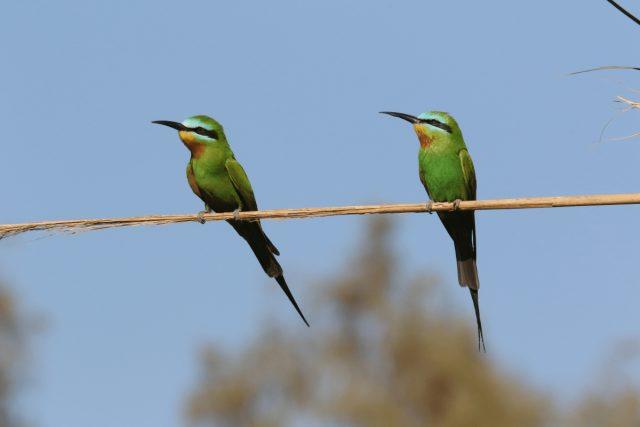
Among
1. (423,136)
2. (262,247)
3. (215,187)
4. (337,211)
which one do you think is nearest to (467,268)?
(423,136)

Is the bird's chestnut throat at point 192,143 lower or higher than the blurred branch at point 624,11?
lower

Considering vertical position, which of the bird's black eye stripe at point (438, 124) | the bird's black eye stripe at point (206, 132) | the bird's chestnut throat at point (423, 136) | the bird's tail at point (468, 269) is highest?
the bird's black eye stripe at point (206, 132)

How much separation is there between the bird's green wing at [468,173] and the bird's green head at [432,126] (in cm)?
11

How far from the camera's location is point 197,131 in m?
5.92

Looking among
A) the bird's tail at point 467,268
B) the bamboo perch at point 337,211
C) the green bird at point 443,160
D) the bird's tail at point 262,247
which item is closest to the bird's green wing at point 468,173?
the green bird at point 443,160

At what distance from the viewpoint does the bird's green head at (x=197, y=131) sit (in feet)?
19.3

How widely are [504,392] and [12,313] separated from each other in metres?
5.97

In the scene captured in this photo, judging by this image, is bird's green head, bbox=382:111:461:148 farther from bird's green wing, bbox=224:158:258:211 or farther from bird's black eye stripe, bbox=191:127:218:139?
bird's black eye stripe, bbox=191:127:218:139

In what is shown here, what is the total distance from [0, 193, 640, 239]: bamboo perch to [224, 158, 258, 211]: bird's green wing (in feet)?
5.00

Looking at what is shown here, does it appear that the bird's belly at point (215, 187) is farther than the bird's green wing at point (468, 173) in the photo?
Yes

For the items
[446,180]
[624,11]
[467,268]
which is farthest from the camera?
[446,180]

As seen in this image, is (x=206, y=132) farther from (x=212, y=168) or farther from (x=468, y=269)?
(x=468, y=269)

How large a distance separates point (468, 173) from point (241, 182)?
3.88ft

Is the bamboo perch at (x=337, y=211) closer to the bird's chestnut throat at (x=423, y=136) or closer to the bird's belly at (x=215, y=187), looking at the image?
the bird's belly at (x=215, y=187)
